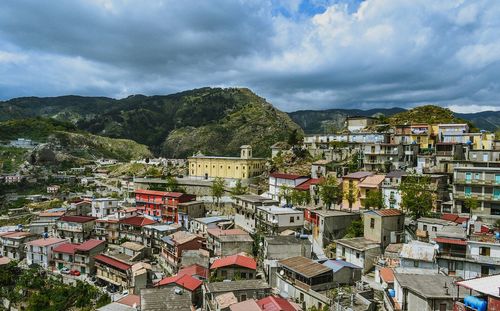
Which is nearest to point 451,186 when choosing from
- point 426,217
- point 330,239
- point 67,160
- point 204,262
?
point 426,217

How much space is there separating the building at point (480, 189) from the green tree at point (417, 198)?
270 cm

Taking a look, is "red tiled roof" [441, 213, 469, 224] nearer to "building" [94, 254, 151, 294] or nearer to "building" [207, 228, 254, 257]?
"building" [207, 228, 254, 257]

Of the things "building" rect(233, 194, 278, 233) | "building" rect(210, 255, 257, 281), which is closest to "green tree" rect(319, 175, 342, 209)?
"building" rect(233, 194, 278, 233)

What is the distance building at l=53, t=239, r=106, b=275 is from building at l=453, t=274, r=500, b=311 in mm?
42803

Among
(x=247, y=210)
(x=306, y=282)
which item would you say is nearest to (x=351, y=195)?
(x=247, y=210)

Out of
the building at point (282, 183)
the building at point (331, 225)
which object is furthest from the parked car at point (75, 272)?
the building at point (331, 225)

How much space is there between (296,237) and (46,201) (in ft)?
234

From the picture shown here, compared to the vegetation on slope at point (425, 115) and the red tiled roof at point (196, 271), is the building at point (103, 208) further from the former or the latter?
the vegetation on slope at point (425, 115)

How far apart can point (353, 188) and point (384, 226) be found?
510 inches

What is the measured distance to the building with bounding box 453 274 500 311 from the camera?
56.6ft

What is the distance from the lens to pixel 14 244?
55344mm

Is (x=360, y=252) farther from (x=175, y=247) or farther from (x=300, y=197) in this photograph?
(x=175, y=247)

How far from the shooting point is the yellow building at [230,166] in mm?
76625

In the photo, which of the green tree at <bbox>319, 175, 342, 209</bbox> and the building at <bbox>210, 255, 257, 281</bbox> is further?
the green tree at <bbox>319, 175, 342, 209</bbox>
